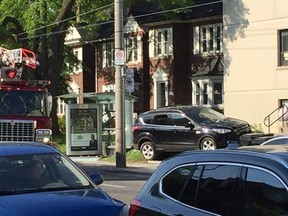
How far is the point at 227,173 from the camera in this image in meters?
4.85

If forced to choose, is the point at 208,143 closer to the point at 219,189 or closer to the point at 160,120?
the point at 160,120

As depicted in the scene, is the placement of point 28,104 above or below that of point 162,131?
above

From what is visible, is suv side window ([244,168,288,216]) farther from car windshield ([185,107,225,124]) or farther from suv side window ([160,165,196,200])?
car windshield ([185,107,225,124])

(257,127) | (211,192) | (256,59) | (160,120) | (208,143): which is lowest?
(208,143)

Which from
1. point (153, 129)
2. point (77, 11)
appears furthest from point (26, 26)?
point (153, 129)

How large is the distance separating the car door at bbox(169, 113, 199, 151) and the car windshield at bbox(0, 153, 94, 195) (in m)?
15.9

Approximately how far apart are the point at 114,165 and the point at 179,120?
296cm

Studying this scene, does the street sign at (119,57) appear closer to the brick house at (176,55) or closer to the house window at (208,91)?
the brick house at (176,55)

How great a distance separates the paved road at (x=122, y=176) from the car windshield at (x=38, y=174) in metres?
5.74

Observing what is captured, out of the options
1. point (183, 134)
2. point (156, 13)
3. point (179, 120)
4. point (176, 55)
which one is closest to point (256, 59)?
point (179, 120)

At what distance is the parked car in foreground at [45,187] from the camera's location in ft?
20.4

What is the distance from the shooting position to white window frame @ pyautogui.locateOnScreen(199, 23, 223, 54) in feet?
129

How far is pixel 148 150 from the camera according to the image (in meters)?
25.0

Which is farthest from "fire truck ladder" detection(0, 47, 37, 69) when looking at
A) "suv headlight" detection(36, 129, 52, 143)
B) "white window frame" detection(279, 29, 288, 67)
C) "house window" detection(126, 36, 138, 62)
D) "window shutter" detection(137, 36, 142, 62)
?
"house window" detection(126, 36, 138, 62)
